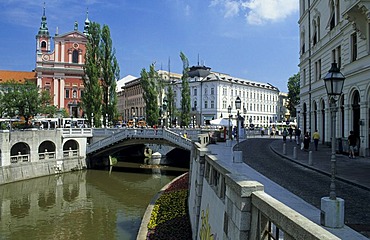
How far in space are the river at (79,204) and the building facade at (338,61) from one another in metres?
Answer: 15.9

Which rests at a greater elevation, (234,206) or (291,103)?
(291,103)

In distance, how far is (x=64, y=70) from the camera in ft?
244

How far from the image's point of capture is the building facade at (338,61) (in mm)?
22219

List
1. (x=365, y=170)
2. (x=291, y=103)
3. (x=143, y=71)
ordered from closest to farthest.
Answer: (x=365, y=170), (x=143, y=71), (x=291, y=103)

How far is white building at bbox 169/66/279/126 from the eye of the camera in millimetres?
83625

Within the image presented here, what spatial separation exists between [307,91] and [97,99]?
89.5 ft

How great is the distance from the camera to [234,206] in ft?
25.2

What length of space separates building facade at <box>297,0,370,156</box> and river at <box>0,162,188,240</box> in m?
15.9

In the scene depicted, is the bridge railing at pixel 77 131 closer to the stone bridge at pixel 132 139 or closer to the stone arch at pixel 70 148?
the stone arch at pixel 70 148

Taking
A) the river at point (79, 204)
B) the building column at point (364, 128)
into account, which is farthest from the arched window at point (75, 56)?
the building column at point (364, 128)

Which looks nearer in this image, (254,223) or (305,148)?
(254,223)

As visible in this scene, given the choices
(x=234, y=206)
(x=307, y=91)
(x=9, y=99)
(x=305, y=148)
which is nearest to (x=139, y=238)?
(x=234, y=206)

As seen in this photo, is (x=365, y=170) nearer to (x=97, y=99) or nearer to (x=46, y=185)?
(x=46, y=185)

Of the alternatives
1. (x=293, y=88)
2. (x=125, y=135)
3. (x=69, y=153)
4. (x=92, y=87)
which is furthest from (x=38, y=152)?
(x=293, y=88)
